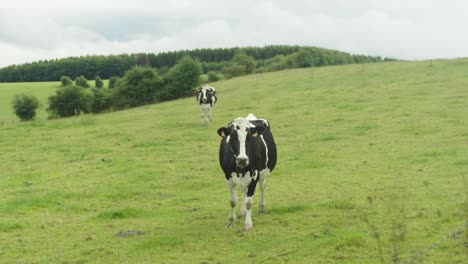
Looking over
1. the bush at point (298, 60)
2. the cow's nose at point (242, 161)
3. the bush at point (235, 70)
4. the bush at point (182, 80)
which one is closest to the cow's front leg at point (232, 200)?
the cow's nose at point (242, 161)

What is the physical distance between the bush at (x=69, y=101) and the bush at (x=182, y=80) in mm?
10750

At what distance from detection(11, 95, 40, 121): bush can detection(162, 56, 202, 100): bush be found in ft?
52.2

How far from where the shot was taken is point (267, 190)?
14633mm

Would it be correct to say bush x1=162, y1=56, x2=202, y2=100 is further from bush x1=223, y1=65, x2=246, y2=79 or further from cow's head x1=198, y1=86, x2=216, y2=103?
cow's head x1=198, y1=86, x2=216, y2=103

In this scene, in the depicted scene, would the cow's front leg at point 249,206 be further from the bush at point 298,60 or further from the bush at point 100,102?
the bush at point 298,60

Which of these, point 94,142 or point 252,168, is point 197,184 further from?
point 94,142

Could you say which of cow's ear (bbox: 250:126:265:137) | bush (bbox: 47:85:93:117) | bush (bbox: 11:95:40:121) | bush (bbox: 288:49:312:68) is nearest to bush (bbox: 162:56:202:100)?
bush (bbox: 47:85:93:117)

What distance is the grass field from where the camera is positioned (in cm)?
945

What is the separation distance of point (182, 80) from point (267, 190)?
147ft

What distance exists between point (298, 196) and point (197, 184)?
361 centimetres

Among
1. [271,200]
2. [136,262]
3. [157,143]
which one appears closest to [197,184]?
[271,200]

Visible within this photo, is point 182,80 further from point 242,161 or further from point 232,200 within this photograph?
point 242,161

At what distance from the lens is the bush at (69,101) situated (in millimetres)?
61812

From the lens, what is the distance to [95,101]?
61188 millimetres
